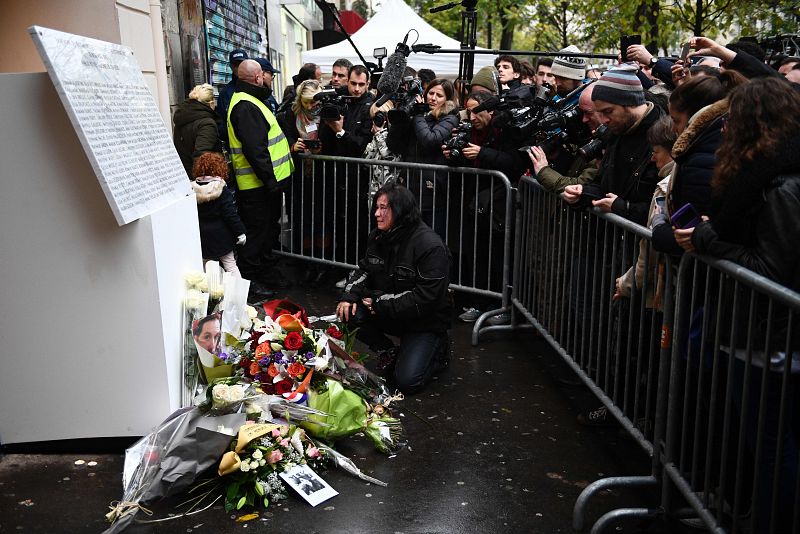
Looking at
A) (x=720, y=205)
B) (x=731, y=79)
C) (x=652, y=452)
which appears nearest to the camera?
(x=720, y=205)

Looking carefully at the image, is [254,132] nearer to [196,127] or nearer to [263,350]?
[196,127]

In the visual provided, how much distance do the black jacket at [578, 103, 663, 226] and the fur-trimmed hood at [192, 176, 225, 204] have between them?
9.97 feet

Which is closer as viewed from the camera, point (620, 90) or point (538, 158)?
point (620, 90)

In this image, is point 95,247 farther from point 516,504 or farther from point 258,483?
point 516,504

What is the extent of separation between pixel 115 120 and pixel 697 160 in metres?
2.79

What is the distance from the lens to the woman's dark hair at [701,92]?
397 cm

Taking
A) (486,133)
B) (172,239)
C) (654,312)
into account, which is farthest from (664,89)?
(172,239)

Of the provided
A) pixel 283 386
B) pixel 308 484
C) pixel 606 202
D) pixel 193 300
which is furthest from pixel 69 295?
pixel 606 202

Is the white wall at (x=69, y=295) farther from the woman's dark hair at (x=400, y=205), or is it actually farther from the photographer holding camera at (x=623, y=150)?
the photographer holding camera at (x=623, y=150)

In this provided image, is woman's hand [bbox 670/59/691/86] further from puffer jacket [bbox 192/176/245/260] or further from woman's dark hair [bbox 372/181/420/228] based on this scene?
puffer jacket [bbox 192/176/245/260]

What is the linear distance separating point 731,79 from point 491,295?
124 inches

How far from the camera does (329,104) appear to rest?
782cm

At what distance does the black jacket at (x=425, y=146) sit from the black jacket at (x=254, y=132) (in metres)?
1.12

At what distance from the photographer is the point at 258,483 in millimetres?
3852
